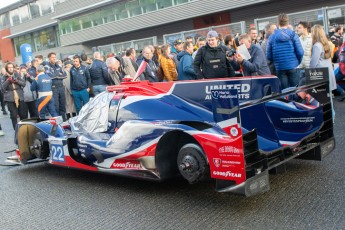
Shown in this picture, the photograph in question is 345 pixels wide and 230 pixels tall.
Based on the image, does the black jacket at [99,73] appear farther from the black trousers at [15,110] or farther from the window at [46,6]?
the window at [46,6]

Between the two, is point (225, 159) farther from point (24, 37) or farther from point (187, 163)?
point (24, 37)

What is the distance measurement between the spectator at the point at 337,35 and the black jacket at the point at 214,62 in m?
5.91

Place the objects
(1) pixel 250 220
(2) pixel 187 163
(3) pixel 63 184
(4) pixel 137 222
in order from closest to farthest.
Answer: (1) pixel 250 220 → (4) pixel 137 222 → (2) pixel 187 163 → (3) pixel 63 184

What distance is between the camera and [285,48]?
7.12 m

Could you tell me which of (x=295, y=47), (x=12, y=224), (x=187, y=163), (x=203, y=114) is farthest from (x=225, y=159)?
(x=295, y=47)

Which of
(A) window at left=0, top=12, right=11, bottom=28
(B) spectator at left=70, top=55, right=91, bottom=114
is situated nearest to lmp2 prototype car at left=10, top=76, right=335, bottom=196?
(B) spectator at left=70, top=55, right=91, bottom=114

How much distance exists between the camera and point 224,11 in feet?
87.2

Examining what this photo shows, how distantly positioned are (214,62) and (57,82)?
5346 mm

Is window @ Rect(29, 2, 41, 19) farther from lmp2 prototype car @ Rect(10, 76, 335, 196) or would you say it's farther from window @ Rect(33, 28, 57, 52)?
lmp2 prototype car @ Rect(10, 76, 335, 196)

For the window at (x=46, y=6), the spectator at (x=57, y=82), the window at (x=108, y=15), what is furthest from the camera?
the window at (x=46, y=6)

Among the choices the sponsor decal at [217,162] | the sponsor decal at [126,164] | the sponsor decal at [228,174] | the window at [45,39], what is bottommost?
the sponsor decal at [126,164]

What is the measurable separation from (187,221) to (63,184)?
93.0 inches

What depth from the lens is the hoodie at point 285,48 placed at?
7.06 m

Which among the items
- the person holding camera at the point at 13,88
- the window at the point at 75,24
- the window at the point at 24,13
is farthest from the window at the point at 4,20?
the person holding camera at the point at 13,88
